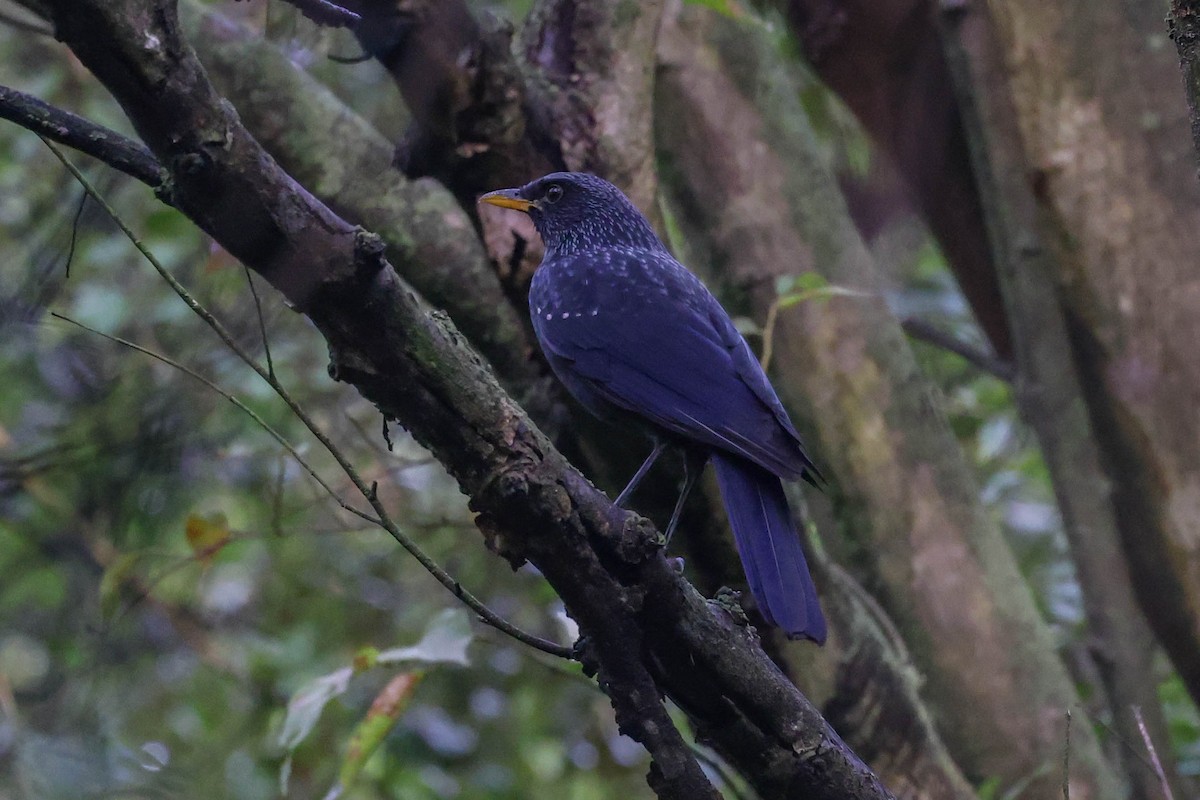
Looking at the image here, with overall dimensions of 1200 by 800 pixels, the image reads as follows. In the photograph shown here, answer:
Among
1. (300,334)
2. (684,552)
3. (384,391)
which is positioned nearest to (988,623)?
(684,552)

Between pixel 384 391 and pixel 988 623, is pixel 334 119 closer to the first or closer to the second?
pixel 384 391

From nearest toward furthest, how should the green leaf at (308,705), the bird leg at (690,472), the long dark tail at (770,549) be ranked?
the long dark tail at (770,549) → the green leaf at (308,705) → the bird leg at (690,472)

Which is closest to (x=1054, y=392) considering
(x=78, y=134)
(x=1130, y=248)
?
(x=1130, y=248)

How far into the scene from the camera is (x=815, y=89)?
5.15 metres

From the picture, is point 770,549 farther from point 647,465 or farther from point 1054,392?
point 1054,392

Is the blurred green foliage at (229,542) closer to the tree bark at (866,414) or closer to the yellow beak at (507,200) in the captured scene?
the tree bark at (866,414)

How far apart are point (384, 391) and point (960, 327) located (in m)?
4.66

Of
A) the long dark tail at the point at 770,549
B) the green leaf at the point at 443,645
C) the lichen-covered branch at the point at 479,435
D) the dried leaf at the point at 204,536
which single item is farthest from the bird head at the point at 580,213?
the lichen-covered branch at the point at 479,435

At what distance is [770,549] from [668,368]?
0.60 m

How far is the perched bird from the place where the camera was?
257 cm

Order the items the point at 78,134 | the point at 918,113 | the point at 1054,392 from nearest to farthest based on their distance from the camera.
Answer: the point at 78,134, the point at 1054,392, the point at 918,113

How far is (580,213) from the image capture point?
143 inches

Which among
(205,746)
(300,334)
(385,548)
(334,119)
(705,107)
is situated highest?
(705,107)

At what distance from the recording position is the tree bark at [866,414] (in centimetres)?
376
